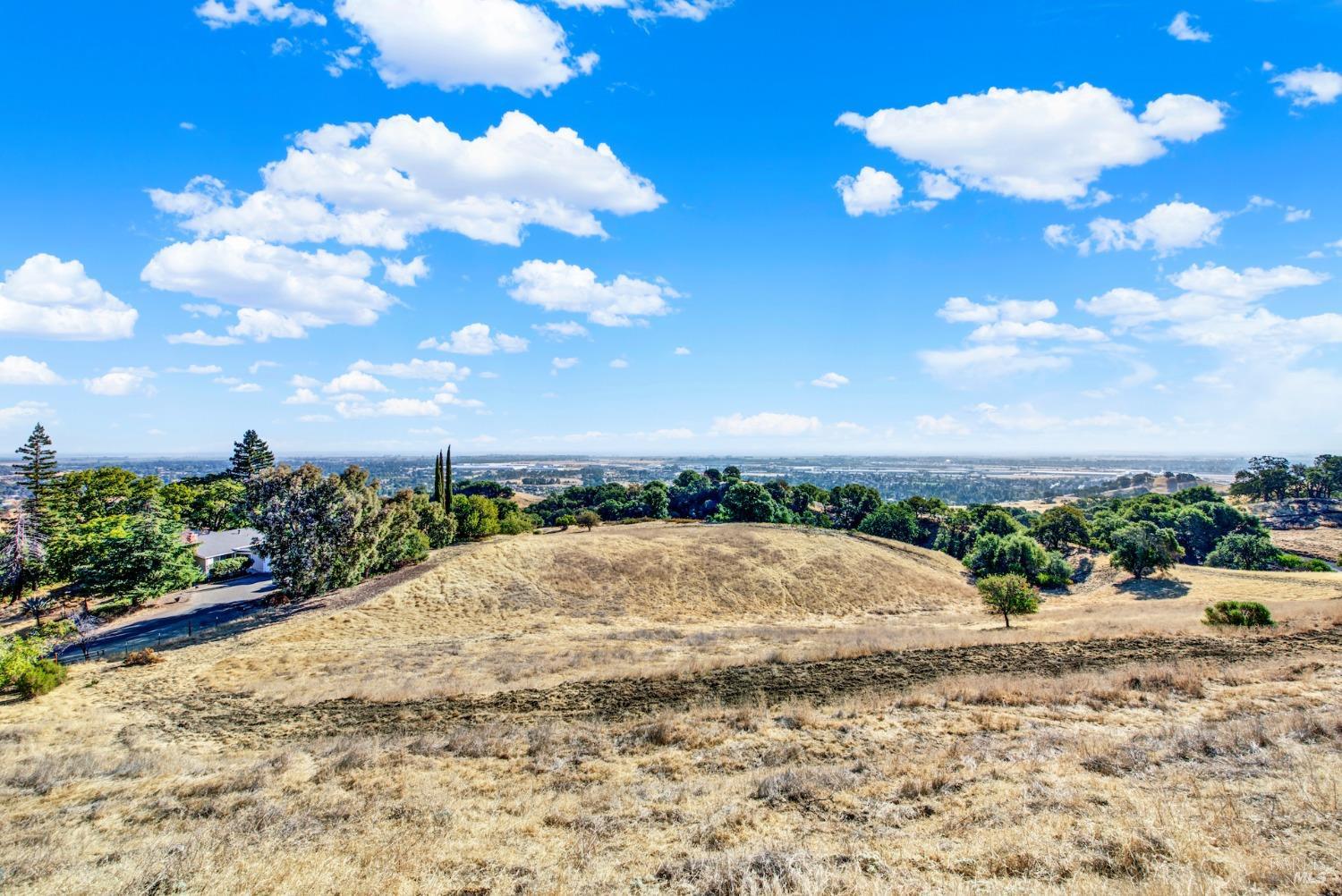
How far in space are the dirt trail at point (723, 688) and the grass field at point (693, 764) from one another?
0.17 m

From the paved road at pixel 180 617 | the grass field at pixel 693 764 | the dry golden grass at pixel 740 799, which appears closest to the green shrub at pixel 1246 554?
the grass field at pixel 693 764

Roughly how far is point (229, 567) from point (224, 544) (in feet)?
20.8

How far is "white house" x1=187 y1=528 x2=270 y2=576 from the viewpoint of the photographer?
50.1 meters

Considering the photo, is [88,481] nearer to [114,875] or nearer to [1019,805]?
[114,875]

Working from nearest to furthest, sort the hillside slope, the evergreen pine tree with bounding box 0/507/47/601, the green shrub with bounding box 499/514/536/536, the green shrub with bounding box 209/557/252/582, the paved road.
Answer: the hillside slope, the paved road, the evergreen pine tree with bounding box 0/507/47/601, the green shrub with bounding box 209/557/252/582, the green shrub with bounding box 499/514/536/536

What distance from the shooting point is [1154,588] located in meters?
49.3

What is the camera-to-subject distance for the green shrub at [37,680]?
2158cm

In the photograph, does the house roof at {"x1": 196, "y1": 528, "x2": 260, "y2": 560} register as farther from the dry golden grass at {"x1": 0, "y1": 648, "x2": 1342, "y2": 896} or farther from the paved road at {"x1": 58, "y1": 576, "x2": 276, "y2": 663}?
the dry golden grass at {"x1": 0, "y1": 648, "x2": 1342, "y2": 896}

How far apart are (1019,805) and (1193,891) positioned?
359cm

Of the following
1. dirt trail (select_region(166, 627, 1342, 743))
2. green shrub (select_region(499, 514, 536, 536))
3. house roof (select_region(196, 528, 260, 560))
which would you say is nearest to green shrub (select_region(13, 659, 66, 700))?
dirt trail (select_region(166, 627, 1342, 743))

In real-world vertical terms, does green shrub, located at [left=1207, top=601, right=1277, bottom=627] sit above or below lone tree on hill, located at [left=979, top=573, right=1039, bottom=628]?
above

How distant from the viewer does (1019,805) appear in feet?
35.6

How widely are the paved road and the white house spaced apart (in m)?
4.23

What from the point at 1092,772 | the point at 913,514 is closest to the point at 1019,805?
the point at 1092,772
